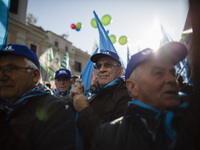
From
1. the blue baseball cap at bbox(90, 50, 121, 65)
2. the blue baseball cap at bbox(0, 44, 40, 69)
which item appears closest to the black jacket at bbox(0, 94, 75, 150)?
the blue baseball cap at bbox(0, 44, 40, 69)

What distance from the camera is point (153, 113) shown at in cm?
95

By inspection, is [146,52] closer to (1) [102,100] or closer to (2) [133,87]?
(2) [133,87]

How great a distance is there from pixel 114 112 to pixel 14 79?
43.9 inches

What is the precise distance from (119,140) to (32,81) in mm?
1096

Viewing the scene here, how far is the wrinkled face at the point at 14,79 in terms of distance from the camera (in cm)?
137

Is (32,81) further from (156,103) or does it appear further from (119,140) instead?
(156,103)

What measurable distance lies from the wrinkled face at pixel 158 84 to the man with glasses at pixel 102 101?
0.54 meters

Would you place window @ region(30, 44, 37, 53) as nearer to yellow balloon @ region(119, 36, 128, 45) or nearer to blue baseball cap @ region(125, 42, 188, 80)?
yellow balloon @ region(119, 36, 128, 45)

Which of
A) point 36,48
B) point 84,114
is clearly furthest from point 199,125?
point 36,48

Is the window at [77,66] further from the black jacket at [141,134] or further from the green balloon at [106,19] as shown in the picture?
the black jacket at [141,134]

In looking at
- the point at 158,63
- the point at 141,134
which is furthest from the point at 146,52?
the point at 141,134

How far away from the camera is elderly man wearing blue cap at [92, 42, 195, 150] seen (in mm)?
862

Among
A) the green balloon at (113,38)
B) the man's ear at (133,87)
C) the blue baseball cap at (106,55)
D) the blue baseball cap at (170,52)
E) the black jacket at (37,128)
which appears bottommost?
the black jacket at (37,128)

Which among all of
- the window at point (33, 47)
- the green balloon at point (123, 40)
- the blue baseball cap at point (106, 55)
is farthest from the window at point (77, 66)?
the blue baseball cap at point (106, 55)
